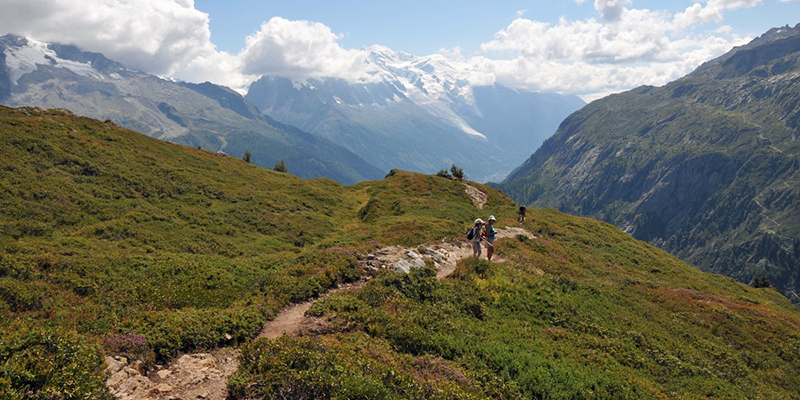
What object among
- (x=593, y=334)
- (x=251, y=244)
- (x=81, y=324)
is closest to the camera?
(x=81, y=324)

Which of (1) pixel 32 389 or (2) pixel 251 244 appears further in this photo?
(2) pixel 251 244

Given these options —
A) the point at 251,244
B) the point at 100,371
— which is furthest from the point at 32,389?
the point at 251,244

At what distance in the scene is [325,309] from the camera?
57.6 feet

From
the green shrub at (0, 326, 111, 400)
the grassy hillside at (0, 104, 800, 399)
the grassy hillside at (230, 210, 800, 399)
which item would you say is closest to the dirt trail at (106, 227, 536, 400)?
the grassy hillside at (0, 104, 800, 399)

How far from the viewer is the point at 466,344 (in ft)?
51.1

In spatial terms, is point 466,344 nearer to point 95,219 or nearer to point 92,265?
point 92,265

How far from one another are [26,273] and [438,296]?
20561mm

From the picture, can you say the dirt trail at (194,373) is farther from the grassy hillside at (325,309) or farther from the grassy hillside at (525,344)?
the grassy hillside at (525,344)

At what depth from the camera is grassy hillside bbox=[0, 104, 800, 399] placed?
1139cm

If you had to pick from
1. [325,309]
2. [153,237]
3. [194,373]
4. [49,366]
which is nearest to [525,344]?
[325,309]

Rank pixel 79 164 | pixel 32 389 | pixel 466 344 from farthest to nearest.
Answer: pixel 79 164
pixel 466 344
pixel 32 389

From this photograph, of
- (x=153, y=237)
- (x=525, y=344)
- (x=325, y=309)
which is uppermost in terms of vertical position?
(x=325, y=309)

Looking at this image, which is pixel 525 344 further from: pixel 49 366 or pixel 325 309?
pixel 49 366

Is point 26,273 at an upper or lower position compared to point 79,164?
lower
